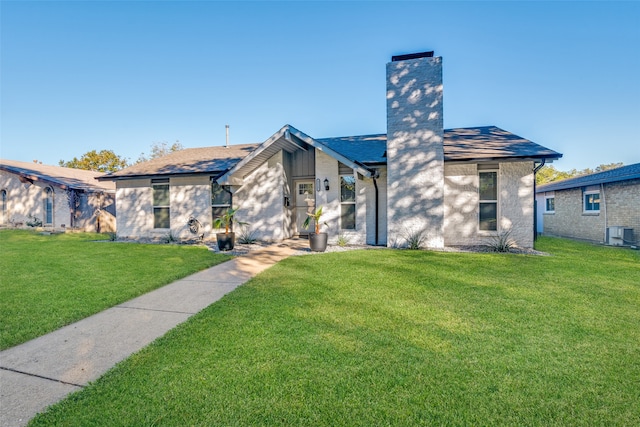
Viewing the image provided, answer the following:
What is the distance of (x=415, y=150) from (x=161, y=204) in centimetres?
1091

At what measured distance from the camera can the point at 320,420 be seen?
2.06 metres

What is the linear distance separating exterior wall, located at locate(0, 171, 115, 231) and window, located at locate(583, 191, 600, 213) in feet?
86.4

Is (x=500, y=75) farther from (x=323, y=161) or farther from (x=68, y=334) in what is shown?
(x=68, y=334)

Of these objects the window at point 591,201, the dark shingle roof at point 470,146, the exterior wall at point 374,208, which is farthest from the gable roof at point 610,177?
the exterior wall at point 374,208

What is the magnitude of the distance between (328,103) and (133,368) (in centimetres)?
1746

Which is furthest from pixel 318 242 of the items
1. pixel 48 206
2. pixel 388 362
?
pixel 48 206

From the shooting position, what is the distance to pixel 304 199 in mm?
12328

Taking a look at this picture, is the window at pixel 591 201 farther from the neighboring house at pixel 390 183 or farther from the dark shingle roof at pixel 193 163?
the dark shingle roof at pixel 193 163

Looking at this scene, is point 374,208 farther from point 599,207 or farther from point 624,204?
point 599,207

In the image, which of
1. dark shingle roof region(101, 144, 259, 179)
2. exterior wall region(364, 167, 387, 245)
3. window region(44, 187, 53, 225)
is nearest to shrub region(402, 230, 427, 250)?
exterior wall region(364, 167, 387, 245)

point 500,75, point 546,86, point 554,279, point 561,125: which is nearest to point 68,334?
point 554,279

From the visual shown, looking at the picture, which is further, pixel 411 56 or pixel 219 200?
pixel 219 200

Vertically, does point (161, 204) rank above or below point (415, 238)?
above

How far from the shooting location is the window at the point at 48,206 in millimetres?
18547
